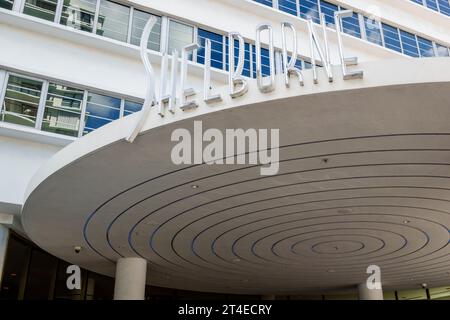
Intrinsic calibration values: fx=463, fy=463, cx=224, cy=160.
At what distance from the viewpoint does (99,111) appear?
1834cm

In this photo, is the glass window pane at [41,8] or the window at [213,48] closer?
the glass window pane at [41,8]

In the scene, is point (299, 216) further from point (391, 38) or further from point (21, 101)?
point (391, 38)

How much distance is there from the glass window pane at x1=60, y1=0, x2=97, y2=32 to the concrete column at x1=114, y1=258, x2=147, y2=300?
966 centimetres

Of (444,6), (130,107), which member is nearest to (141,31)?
(130,107)

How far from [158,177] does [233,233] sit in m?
4.95

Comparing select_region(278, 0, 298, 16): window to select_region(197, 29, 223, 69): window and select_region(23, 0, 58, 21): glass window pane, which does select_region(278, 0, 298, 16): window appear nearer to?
select_region(197, 29, 223, 69): window

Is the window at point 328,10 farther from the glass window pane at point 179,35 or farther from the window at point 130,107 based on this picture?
the window at point 130,107

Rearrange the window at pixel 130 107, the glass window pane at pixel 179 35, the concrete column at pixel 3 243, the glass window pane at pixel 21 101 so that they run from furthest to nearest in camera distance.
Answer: the glass window pane at pixel 179 35 → the window at pixel 130 107 → the glass window pane at pixel 21 101 → the concrete column at pixel 3 243

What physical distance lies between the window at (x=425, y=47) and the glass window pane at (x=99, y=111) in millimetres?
18467

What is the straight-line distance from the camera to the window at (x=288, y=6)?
77.8 ft

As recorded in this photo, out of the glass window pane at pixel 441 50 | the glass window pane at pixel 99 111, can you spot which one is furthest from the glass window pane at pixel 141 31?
the glass window pane at pixel 441 50

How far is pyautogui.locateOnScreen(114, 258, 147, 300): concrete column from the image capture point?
55.7ft

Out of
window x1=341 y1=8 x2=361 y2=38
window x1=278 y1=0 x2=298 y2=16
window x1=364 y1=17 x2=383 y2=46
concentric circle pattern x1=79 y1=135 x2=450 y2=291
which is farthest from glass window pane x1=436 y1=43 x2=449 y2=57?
concentric circle pattern x1=79 y1=135 x2=450 y2=291
